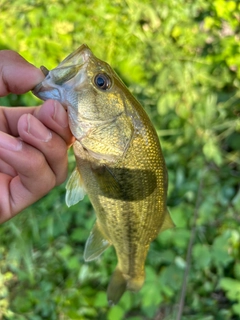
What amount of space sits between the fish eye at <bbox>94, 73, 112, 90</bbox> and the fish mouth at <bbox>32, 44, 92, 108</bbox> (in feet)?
0.23

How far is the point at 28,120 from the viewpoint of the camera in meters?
1.12

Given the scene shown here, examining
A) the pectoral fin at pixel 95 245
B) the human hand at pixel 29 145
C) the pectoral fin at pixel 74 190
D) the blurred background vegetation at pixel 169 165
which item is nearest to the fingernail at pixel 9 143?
the human hand at pixel 29 145

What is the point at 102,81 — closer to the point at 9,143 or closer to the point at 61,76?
the point at 61,76

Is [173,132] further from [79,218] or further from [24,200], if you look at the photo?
[24,200]

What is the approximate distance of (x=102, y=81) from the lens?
3.98ft

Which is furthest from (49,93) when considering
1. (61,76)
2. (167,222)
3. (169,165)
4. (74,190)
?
(169,165)

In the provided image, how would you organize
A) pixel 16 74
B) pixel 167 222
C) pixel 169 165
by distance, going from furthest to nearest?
pixel 169 165 → pixel 167 222 → pixel 16 74

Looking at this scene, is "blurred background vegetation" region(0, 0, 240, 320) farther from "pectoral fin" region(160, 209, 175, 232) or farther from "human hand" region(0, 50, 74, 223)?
"human hand" region(0, 50, 74, 223)

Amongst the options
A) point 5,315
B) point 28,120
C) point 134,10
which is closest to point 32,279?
point 5,315

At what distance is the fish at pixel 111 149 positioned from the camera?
1162 mm

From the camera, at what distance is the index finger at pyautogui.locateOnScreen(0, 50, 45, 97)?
1230 mm

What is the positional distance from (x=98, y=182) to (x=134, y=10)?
174 centimetres

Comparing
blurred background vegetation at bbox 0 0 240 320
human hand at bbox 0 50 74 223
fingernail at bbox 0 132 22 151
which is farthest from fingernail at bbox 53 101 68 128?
blurred background vegetation at bbox 0 0 240 320

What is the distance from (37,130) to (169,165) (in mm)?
1795
